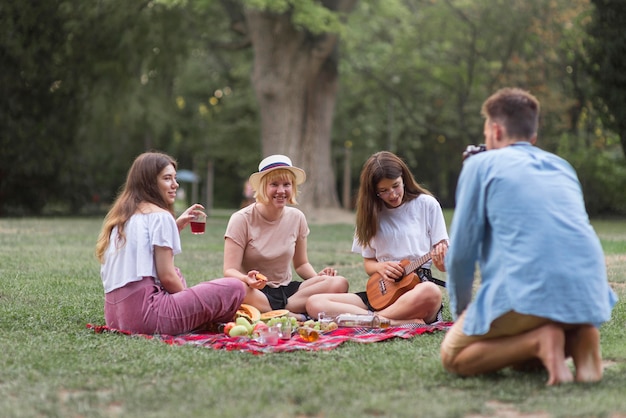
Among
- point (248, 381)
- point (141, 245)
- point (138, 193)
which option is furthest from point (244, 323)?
point (248, 381)

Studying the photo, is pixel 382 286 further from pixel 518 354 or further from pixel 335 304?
pixel 518 354

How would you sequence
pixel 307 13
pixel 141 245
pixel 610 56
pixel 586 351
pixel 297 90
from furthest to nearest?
pixel 297 90, pixel 307 13, pixel 610 56, pixel 141 245, pixel 586 351

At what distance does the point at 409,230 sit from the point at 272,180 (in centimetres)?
112

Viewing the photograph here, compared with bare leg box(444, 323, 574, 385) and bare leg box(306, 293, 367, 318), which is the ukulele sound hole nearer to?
bare leg box(306, 293, 367, 318)

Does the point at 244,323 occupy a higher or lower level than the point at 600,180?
lower

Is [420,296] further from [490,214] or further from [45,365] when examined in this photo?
[45,365]

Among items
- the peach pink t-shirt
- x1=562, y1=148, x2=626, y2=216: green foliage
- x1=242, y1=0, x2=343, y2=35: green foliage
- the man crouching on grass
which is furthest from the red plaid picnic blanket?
x1=562, y1=148, x2=626, y2=216: green foliage

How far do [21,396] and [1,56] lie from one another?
22917 millimetres

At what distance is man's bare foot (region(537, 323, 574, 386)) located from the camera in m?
4.54

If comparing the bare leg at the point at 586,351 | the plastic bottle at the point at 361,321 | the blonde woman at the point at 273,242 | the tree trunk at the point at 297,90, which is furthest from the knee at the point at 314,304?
the tree trunk at the point at 297,90

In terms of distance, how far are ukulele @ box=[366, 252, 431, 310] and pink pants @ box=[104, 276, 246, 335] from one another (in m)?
1.15

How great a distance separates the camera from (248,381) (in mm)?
4750

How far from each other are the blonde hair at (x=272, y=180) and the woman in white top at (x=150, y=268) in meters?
0.90

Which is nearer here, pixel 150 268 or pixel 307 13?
pixel 150 268
